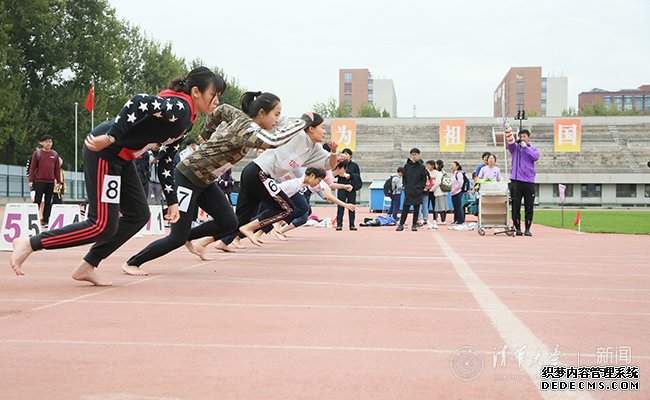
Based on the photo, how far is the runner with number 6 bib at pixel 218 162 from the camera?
7.56m

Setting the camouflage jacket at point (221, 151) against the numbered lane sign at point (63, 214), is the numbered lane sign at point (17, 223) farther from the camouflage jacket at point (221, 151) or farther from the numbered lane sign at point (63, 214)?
the camouflage jacket at point (221, 151)

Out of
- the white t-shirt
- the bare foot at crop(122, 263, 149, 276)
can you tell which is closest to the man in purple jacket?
the white t-shirt

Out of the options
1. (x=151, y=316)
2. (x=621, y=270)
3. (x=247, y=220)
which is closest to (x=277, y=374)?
(x=151, y=316)

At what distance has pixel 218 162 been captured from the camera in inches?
320

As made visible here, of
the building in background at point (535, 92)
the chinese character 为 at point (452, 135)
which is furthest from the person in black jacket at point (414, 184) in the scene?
the building in background at point (535, 92)

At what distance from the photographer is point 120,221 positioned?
6746 mm

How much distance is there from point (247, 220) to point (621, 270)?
501 centimetres

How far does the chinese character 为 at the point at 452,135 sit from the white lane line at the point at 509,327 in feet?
151

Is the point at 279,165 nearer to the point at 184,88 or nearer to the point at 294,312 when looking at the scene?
the point at 184,88

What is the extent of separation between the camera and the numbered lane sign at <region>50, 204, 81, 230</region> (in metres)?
12.8

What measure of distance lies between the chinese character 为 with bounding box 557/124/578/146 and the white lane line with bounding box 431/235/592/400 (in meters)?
49.1

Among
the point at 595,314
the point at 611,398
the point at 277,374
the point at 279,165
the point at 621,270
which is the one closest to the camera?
the point at 611,398

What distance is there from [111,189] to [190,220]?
1291 mm

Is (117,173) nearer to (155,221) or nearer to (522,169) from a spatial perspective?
(155,221)
